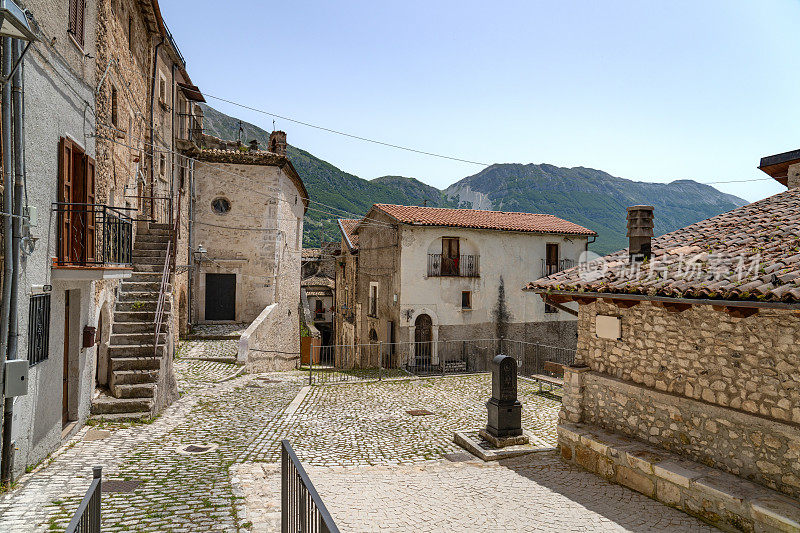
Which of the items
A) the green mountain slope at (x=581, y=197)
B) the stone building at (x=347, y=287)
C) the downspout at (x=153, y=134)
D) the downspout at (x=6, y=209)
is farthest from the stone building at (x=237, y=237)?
the green mountain slope at (x=581, y=197)

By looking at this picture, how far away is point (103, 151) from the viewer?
36.2 feet

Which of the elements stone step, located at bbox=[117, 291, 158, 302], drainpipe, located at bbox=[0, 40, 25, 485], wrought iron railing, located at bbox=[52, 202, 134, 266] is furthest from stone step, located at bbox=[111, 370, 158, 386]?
drainpipe, located at bbox=[0, 40, 25, 485]

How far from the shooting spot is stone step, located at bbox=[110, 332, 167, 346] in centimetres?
1139

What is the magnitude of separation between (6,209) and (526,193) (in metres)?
164

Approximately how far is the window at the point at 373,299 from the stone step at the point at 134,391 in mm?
15441

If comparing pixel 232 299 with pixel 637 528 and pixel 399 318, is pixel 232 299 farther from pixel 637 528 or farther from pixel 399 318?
pixel 637 528

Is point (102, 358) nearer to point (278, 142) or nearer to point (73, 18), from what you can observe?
point (73, 18)

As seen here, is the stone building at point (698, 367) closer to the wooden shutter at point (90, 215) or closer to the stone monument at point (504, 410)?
the stone monument at point (504, 410)

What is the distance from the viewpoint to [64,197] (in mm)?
8047

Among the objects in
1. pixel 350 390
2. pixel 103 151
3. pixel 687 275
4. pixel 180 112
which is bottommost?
pixel 350 390

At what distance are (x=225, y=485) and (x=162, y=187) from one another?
Result: 50.8ft

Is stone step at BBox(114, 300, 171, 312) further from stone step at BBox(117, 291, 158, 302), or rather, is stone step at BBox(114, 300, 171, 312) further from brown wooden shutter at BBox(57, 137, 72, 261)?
brown wooden shutter at BBox(57, 137, 72, 261)

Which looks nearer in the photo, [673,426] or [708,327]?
[708,327]

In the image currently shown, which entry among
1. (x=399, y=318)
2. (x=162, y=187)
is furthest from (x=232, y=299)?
(x=399, y=318)
